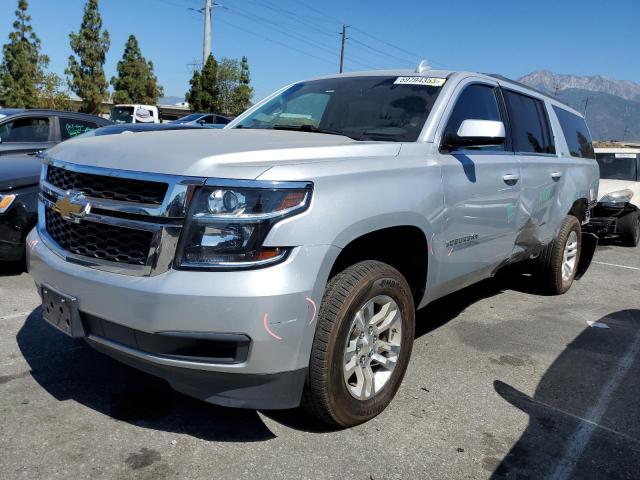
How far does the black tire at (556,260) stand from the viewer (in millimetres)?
5293

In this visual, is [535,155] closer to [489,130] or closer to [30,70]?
[489,130]

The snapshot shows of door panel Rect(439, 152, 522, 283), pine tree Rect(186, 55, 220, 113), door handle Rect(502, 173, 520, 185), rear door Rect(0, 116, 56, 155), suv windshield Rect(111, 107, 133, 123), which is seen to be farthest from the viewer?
pine tree Rect(186, 55, 220, 113)

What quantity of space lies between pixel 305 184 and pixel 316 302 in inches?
19.7

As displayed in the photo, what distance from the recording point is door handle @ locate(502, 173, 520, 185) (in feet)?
12.7

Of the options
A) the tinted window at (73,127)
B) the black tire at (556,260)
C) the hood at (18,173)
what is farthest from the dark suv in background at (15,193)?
the black tire at (556,260)

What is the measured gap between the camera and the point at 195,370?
2.30 m

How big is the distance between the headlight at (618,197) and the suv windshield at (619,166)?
33.1 inches

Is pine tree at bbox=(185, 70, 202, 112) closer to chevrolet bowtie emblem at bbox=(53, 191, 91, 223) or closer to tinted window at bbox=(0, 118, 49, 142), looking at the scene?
tinted window at bbox=(0, 118, 49, 142)

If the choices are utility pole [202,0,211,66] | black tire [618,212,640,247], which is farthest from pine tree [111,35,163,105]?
black tire [618,212,640,247]

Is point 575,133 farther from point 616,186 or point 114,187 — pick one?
point 114,187

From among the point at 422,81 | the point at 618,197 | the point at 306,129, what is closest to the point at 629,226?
the point at 618,197

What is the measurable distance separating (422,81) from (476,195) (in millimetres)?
827

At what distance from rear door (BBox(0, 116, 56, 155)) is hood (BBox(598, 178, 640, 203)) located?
872 centimetres

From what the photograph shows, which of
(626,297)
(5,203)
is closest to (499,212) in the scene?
(626,297)
